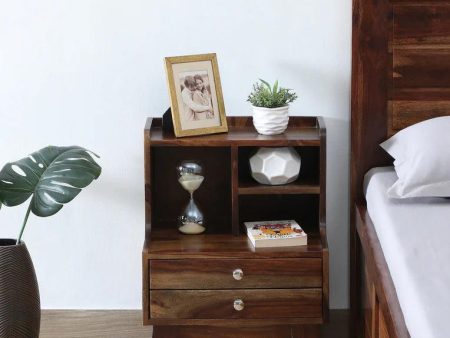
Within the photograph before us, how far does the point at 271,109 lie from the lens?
8.76 feet

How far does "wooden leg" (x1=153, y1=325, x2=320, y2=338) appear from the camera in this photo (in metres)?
2.65

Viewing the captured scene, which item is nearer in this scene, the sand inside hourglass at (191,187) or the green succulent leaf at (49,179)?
the green succulent leaf at (49,179)

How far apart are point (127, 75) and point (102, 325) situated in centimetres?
78

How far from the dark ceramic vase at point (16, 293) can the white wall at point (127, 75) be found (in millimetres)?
482

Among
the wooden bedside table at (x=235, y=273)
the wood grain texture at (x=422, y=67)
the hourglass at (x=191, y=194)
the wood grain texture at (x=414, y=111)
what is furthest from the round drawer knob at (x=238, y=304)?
the wood grain texture at (x=422, y=67)

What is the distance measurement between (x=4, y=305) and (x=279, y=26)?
112 cm

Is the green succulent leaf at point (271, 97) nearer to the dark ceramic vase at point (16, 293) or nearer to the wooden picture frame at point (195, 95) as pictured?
the wooden picture frame at point (195, 95)

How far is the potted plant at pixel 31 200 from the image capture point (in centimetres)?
247

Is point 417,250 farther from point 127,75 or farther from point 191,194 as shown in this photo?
point 127,75

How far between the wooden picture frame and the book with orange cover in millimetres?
298

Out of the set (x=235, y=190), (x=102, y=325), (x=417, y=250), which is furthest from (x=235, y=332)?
(x=417, y=250)

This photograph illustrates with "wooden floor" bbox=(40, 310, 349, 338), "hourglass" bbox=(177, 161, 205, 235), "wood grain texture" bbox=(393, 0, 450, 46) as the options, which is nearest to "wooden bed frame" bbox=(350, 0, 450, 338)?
"wood grain texture" bbox=(393, 0, 450, 46)

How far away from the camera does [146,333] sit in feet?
9.68

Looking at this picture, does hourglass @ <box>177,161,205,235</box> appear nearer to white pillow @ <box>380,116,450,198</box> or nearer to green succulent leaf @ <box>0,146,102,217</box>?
green succulent leaf @ <box>0,146,102,217</box>
